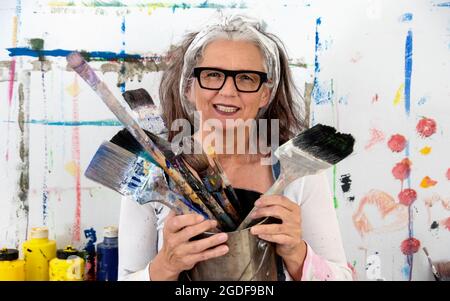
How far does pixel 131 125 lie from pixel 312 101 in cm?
58

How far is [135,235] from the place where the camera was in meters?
0.84

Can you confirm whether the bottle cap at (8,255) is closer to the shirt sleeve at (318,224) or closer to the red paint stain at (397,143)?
the shirt sleeve at (318,224)

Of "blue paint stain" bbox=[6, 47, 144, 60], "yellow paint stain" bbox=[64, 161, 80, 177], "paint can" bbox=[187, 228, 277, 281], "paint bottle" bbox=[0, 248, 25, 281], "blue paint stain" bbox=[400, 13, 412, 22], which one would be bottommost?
"paint bottle" bbox=[0, 248, 25, 281]

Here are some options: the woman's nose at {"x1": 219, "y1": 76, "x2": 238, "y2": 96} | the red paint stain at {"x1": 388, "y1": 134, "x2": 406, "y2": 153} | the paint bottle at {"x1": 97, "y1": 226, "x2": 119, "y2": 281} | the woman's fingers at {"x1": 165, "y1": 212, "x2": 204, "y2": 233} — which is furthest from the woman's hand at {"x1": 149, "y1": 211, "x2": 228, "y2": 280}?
the red paint stain at {"x1": 388, "y1": 134, "x2": 406, "y2": 153}

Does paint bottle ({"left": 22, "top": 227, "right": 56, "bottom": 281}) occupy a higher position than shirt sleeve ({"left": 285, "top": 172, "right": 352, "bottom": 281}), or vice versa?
shirt sleeve ({"left": 285, "top": 172, "right": 352, "bottom": 281})

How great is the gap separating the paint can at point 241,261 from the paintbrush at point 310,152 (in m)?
0.03

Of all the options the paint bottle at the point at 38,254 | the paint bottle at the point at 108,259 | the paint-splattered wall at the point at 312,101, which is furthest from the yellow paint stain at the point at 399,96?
the paint bottle at the point at 38,254

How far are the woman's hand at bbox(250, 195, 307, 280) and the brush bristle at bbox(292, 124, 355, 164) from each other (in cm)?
8

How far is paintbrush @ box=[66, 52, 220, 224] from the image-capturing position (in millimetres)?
649

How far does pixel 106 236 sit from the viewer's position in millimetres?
1075

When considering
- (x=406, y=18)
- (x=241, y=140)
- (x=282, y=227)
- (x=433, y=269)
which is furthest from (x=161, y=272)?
(x=406, y=18)

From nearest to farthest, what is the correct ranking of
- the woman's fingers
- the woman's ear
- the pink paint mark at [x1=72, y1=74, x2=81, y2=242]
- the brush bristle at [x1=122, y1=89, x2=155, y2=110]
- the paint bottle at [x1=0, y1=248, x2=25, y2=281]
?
the woman's fingers → the brush bristle at [x1=122, y1=89, x2=155, y2=110] → the woman's ear → the paint bottle at [x1=0, y1=248, x2=25, y2=281] → the pink paint mark at [x1=72, y1=74, x2=81, y2=242]

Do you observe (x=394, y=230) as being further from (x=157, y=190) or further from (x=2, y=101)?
(x=2, y=101)

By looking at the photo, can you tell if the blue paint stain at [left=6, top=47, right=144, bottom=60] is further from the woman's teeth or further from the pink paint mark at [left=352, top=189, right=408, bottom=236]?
the pink paint mark at [left=352, top=189, right=408, bottom=236]
